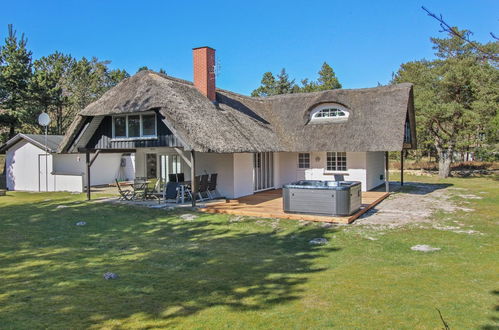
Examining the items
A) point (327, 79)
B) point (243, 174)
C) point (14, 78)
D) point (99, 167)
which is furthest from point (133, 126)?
point (327, 79)

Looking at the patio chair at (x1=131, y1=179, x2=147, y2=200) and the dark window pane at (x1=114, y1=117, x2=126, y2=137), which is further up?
the dark window pane at (x1=114, y1=117, x2=126, y2=137)

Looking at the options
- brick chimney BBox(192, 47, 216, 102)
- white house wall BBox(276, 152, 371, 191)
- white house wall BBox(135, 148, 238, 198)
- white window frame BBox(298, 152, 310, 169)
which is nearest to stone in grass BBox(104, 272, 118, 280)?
white house wall BBox(135, 148, 238, 198)

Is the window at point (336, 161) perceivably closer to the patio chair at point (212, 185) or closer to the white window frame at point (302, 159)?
the white window frame at point (302, 159)

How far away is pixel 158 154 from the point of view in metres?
17.0

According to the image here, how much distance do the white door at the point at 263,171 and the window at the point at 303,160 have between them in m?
1.77

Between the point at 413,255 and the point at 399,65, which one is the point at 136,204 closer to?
the point at 413,255

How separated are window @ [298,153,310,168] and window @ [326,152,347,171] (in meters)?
1.08

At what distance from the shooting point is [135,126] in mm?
14961

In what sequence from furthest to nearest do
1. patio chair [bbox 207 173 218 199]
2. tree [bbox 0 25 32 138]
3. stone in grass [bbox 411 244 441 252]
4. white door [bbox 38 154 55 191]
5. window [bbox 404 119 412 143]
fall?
1. tree [bbox 0 25 32 138]
2. white door [bbox 38 154 55 191]
3. window [bbox 404 119 412 143]
4. patio chair [bbox 207 173 218 199]
5. stone in grass [bbox 411 244 441 252]

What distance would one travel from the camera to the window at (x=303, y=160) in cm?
2009

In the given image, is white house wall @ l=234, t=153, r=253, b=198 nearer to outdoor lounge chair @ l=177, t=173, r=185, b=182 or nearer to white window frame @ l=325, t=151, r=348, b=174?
outdoor lounge chair @ l=177, t=173, r=185, b=182

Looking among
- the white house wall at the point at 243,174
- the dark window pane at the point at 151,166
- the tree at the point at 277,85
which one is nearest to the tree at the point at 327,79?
the tree at the point at 277,85

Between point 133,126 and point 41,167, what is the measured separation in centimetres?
1010

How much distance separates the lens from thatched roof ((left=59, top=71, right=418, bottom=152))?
44.5 ft
